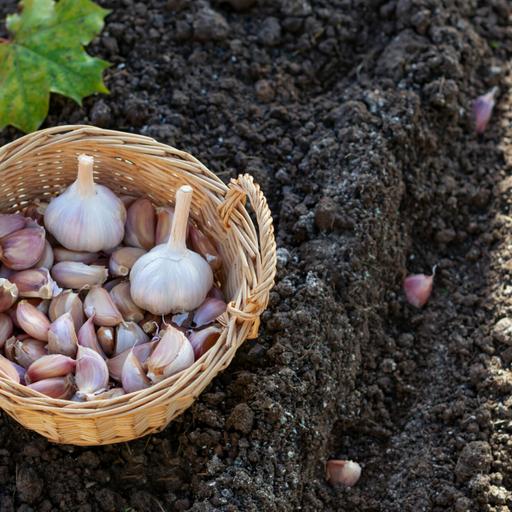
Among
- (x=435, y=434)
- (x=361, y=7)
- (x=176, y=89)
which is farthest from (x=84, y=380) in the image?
(x=361, y=7)

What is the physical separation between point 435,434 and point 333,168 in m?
0.65

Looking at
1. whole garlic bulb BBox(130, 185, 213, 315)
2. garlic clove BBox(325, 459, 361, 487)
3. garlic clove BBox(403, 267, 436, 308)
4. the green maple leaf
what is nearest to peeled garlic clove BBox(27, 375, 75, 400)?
whole garlic bulb BBox(130, 185, 213, 315)

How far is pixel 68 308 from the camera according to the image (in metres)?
1.70

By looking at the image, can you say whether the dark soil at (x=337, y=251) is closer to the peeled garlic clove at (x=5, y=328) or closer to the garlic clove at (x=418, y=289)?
the garlic clove at (x=418, y=289)

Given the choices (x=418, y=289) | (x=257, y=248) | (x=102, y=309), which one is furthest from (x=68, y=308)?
(x=418, y=289)

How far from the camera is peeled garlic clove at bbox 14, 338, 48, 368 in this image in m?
1.63

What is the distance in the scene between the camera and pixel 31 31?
6.89ft

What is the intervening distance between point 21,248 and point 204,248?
14.3 inches

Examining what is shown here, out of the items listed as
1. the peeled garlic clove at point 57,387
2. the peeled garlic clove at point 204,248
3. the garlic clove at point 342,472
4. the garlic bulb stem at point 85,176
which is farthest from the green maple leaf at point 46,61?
the garlic clove at point 342,472

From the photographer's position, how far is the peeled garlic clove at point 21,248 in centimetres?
172

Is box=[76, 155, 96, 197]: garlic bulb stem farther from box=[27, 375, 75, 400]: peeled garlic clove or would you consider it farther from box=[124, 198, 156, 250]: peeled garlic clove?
box=[27, 375, 75, 400]: peeled garlic clove

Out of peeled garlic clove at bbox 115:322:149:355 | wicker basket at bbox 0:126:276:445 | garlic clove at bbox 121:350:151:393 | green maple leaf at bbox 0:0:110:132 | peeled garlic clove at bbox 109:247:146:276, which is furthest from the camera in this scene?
green maple leaf at bbox 0:0:110:132

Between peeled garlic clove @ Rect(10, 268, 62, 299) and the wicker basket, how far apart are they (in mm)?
196

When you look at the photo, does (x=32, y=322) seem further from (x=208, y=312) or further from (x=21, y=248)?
(x=208, y=312)
